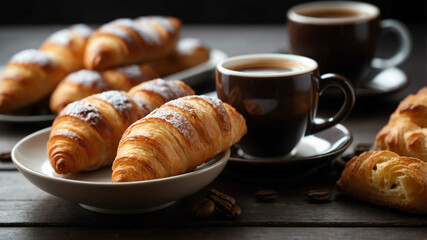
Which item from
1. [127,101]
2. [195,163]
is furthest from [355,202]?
[127,101]

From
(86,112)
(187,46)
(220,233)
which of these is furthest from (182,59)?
(220,233)

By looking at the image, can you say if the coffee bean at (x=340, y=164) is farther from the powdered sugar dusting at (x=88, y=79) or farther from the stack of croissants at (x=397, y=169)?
the powdered sugar dusting at (x=88, y=79)

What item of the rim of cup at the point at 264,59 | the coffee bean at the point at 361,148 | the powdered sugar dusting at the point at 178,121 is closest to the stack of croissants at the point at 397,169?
the coffee bean at the point at 361,148

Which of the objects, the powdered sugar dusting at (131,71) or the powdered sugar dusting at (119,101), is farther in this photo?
the powdered sugar dusting at (131,71)

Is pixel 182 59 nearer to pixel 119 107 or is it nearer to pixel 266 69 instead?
pixel 266 69

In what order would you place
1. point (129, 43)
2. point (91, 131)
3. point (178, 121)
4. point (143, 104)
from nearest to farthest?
point (178, 121) → point (91, 131) → point (143, 104) → point (129, 43)

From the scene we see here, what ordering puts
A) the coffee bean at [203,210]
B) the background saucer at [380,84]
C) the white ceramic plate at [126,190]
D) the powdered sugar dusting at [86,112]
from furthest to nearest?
the background saucer at [380,84] < the powdered sugar dusting at [86,112] < the coffee bean at [203,210] < the white ceramic plate at [126,190]

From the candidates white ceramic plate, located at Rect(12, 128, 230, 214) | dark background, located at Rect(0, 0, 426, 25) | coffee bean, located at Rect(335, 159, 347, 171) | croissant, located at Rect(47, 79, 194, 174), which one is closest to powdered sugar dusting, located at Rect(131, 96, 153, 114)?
croissant, located at Rect(47, 79, 194, 174)

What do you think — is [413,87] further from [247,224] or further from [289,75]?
[247,224]

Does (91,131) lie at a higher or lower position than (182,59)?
higher
